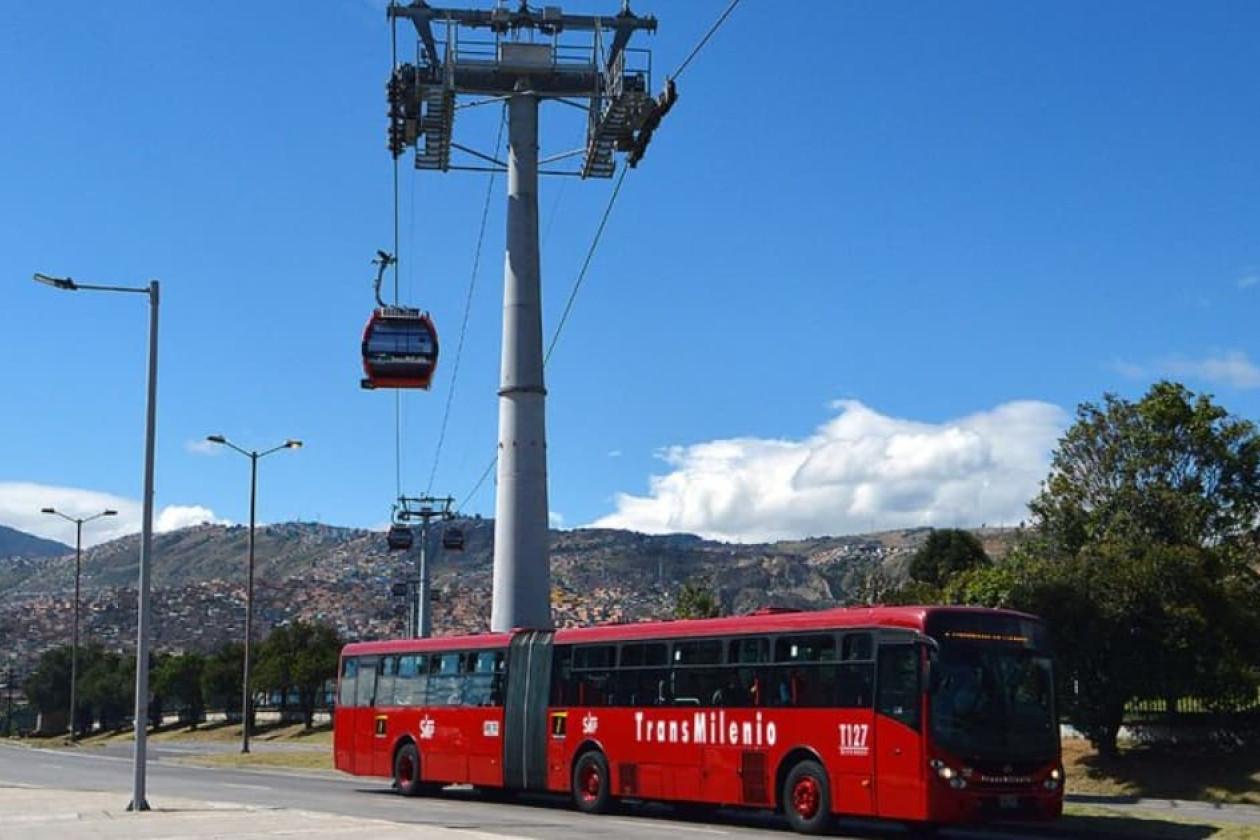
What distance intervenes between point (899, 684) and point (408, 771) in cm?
1448

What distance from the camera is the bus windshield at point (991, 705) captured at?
21219 millimetres

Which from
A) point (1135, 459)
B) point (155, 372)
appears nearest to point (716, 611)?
point (1135, 459)

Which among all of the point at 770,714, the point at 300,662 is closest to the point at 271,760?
the point at 300,662

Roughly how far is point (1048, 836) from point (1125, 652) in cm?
961

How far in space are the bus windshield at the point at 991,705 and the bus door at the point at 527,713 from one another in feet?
31.3

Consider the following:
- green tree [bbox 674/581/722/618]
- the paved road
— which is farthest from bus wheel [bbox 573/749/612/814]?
green tree [bbox 674/581/722/618]

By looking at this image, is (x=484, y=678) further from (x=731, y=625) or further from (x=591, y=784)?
(x=731, y=625)

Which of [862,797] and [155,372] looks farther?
[155,372]

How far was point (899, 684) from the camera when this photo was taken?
21719mm

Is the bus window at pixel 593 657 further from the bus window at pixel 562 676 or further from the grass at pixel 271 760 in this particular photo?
the grass at pixel 271 760

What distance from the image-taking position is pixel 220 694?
92938 millimetres

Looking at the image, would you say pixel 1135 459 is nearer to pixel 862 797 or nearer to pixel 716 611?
pixel 716 611

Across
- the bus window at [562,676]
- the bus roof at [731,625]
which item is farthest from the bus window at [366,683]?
the bus window at [562,676]

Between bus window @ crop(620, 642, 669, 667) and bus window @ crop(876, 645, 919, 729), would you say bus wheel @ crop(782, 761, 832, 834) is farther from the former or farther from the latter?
bus window @ crop(620, 642, 669, 667)
